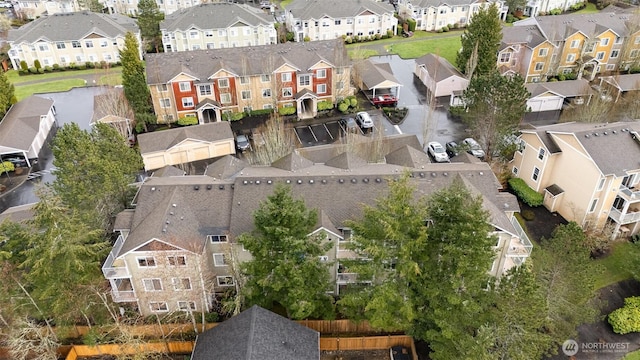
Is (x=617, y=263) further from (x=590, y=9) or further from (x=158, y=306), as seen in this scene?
(x=590, y=9)

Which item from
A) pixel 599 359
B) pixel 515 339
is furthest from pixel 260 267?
pixel 599 359

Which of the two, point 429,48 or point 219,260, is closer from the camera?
point 219,260

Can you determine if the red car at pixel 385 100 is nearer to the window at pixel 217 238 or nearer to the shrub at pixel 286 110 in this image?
the shrub at pixel 286 110

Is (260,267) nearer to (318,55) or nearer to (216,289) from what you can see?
(216,289)

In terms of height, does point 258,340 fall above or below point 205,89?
below

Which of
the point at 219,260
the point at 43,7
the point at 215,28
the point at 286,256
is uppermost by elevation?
the point at 215,28

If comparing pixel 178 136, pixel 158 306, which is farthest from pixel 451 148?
pixel 158 306

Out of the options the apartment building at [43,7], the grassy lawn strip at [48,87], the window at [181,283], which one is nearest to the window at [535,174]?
the window at [181,283]

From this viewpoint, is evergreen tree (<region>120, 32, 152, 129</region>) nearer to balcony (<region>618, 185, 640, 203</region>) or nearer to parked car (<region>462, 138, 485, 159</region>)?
parked car (<region>462, 138, 485, 159</region>)

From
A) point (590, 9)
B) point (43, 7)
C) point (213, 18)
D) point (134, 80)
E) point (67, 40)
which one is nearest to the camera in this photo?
point (134, 80)
